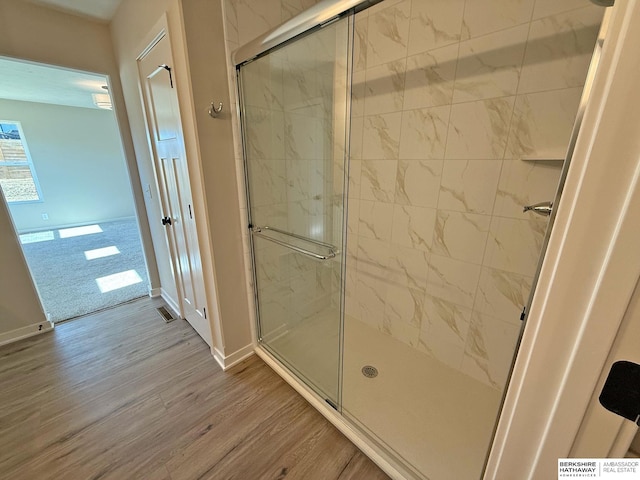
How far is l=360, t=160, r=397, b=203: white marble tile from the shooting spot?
1.97 m

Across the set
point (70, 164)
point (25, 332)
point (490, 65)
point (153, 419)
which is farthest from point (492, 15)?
point (70, 164)

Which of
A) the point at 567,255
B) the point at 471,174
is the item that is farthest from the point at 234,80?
the point at 567,255

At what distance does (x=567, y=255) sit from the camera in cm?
43

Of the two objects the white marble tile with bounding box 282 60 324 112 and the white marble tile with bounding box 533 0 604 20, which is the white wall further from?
the white marble tile with bounding box 533 0 604 20

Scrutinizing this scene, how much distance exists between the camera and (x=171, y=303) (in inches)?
108

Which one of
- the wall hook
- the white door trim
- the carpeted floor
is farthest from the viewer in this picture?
the carpeted floor

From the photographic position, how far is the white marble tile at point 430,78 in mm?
1550

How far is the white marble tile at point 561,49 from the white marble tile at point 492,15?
90 millimetres

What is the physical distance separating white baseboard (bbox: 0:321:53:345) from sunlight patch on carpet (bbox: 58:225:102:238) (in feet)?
13.2

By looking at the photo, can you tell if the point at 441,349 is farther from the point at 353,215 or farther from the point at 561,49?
the point at 561,49

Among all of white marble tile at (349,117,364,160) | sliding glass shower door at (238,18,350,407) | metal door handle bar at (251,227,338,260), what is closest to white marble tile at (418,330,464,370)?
sliding glass shower door at (238,18,350,407)

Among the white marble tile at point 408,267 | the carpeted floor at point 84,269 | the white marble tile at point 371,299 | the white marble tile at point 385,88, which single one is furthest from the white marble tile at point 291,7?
the carpeted floor at point 84,269

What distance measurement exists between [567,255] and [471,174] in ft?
4.36

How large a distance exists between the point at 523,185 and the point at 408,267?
89 centimetres
